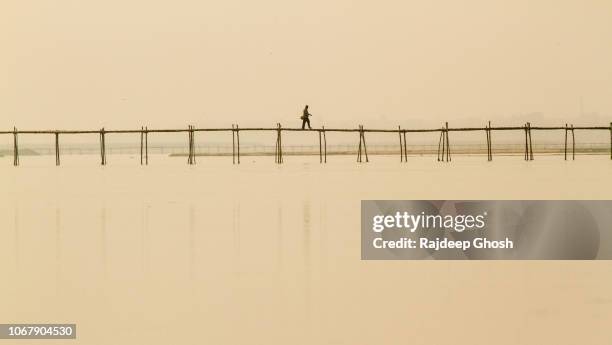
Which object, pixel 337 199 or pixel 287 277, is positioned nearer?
pixel 287 277

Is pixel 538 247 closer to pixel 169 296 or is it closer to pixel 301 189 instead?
pixel 169 296

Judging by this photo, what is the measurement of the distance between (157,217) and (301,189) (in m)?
4.34

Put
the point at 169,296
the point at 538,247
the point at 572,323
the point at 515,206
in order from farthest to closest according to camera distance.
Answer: the point at 515,206 → the point at 538,247 → the point at 169,296 → the point at 572,323

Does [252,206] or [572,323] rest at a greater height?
[252,206]

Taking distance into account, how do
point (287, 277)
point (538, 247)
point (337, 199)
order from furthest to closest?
1. point (337, 199)
2. point (538, 247)
3. point (287, 277)

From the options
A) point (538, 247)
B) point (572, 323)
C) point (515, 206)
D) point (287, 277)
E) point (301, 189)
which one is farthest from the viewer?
point (301, 189)

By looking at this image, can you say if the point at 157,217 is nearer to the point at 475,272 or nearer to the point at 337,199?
the point at 337,199

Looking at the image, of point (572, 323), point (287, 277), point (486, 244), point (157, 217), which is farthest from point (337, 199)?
point (572, 323)

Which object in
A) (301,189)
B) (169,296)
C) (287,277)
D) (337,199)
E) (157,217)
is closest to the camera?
(169,296)

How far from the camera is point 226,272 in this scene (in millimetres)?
A: 5738

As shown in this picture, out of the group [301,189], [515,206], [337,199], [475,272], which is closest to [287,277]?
[475,272]

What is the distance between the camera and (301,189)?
513 inches

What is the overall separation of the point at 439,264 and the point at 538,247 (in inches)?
36.5

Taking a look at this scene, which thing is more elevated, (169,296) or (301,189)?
(301,189)
